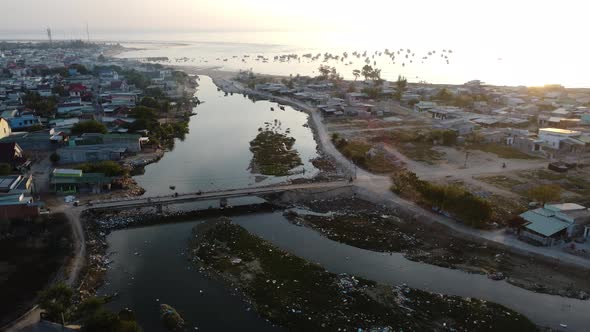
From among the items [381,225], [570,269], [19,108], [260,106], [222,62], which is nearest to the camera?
[570,269]

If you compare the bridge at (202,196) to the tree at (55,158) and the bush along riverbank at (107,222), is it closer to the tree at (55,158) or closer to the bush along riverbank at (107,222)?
the bush along riverbank at (107,222)

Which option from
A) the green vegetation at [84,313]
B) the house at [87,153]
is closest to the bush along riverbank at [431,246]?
the green vegetation at [84,313]

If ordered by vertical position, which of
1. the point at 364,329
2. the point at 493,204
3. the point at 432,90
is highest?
the point at 432,90

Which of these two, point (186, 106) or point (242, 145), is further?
point (186, 106)

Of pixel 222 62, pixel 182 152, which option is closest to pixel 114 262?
pixel 182 152

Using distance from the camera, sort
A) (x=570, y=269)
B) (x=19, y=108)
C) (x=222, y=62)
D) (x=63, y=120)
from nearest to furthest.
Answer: (x=570, y=269) → (x=63, y=120) → (x=19, y=108) → (x=222, y=62)

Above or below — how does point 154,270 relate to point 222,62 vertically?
below

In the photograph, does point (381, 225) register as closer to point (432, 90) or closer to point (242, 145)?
point (242, 145)
